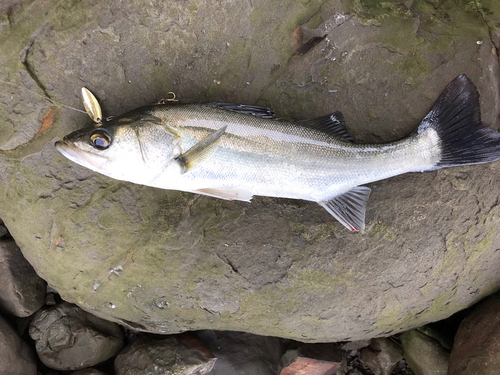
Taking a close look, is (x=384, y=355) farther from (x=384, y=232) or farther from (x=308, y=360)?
(x=384, y=232)

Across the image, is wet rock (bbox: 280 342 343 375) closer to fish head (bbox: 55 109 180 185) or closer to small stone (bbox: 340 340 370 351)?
small stone (bbox: 340 340 370 351)

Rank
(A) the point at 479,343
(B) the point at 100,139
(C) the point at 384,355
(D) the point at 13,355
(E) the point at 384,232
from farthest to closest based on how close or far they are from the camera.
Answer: (C) the point at 384,355 < (D) the point at 13,355 < (A) the point at 479,343 < (E) the point at 384,232 < (B) the point at 100,139

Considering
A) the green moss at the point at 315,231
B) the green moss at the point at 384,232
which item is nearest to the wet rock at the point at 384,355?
the green moss at the point at 384,232

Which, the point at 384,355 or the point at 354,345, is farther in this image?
the point at 354,345

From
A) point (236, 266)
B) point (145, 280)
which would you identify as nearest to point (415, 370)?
point (236, 266)

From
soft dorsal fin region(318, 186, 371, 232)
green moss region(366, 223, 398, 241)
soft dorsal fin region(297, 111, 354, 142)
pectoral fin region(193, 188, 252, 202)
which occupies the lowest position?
green moss region(366, 223, 398, 241)

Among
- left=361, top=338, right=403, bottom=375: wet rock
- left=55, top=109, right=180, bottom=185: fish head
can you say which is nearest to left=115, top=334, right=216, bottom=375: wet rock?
left=361, top=338, right=403, bottom=375: wet rock

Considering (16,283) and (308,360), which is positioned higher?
(16,283)

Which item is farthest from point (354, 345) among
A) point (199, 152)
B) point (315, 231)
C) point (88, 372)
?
point (199, 152)

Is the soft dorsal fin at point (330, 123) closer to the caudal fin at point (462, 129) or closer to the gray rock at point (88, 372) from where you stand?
the caudal fin at point (462, 129)
